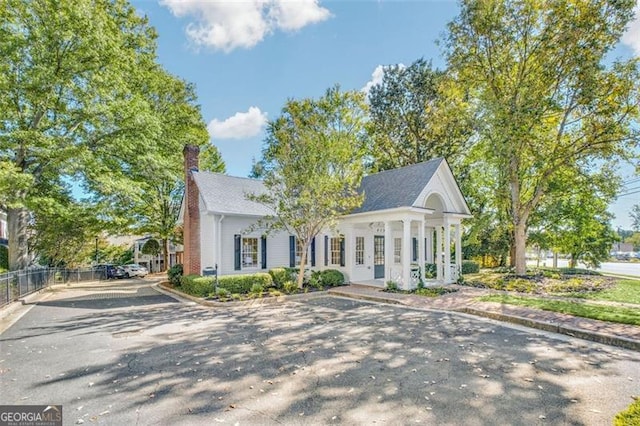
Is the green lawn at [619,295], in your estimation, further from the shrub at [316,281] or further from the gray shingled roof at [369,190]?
the shrub at [316,281]

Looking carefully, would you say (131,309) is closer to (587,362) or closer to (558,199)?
(587,362)

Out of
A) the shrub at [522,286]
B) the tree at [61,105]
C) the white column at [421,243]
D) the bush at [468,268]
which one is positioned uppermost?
the tree at [61,105]

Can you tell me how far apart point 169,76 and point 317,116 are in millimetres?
17915

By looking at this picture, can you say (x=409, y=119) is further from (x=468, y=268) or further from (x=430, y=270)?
(x=430, y=270)

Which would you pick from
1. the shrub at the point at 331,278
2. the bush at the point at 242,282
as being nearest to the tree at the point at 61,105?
the bush at the point at 242,282

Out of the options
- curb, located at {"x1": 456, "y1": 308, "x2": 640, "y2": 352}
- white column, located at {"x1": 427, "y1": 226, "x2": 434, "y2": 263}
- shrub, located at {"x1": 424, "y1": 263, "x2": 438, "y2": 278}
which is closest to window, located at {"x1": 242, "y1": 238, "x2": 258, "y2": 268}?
curb, located at {"x1": 456, "y1": 308, "x2": 640, "y2": 352}

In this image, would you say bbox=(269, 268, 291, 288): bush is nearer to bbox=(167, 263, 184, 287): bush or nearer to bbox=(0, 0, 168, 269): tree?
bbox=(167, 263, 184, 287): bush

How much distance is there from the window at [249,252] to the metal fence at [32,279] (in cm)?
812

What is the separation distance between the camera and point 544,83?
16.0m

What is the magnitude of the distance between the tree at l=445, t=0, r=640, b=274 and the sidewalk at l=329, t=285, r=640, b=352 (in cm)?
793

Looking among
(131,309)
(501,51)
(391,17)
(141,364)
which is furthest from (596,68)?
(131,309)

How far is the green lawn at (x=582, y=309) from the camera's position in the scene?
8.44 m

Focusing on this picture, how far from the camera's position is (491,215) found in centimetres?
2186

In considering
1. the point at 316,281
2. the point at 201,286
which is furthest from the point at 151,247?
the point at 316,281
